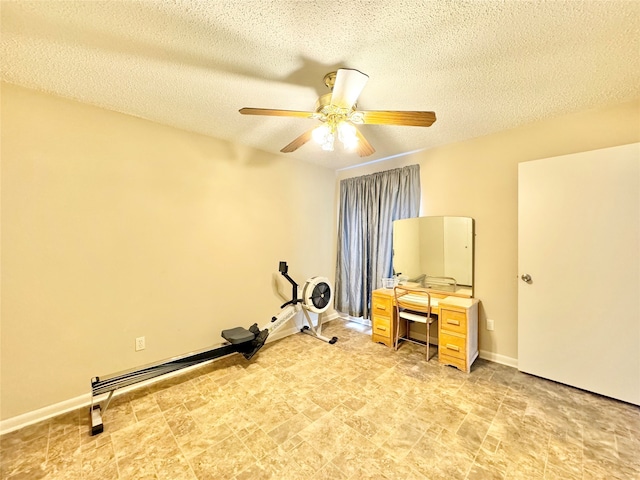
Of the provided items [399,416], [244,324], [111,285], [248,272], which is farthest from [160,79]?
[399,416]

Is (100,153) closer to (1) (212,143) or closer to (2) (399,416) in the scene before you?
(1) (212,143)

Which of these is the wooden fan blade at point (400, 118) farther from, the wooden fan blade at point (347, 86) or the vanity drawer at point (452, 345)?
the vanity drawer at point (452, 345)

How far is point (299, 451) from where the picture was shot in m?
1.58

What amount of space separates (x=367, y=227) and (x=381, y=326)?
56.0 inches

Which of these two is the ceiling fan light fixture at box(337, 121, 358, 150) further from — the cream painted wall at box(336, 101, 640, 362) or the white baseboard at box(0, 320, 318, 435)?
the white baseboard at box(0, 320, 318, 435)

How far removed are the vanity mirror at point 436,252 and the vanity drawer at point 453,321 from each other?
489mm

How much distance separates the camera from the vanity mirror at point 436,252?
296cm

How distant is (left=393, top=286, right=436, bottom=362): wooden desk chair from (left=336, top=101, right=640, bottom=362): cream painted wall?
0.60 m

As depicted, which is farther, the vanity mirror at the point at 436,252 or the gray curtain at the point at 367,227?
the gray curtain at the point at 367,227

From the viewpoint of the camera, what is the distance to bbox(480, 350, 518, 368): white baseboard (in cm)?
263

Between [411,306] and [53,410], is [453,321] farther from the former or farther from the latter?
[53,410]

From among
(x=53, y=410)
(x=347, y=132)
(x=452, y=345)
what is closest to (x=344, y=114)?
(x=347, y=132)

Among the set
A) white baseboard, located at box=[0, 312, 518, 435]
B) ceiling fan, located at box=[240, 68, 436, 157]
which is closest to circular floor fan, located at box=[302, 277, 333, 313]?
white baseboard, located at box=[0, 312, 518, 435]

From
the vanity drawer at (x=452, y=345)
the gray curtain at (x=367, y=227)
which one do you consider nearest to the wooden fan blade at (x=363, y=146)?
the gray curtain at (x=367, y=227)
